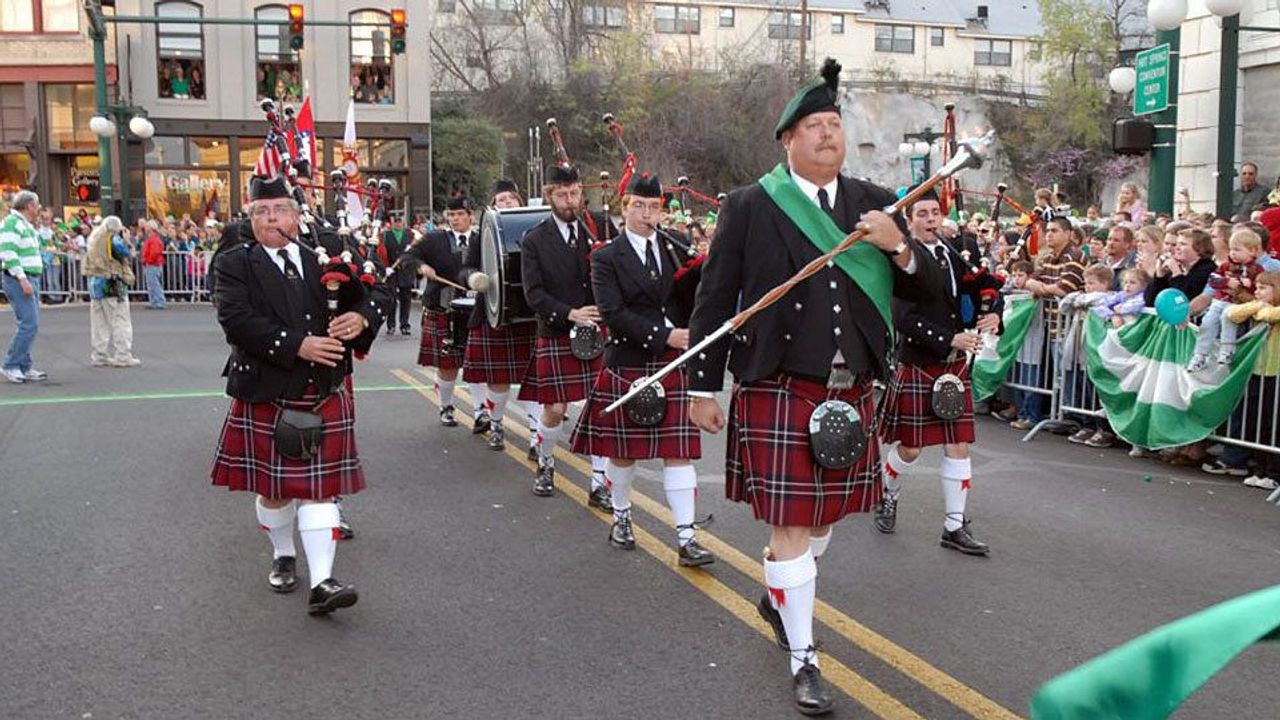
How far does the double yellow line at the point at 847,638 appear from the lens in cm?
378

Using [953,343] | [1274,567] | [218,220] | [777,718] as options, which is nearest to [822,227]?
[777,718]

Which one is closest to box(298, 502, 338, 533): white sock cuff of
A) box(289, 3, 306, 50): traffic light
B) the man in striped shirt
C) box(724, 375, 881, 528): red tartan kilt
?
box(724, 375, 881, 528): red tartan kilt

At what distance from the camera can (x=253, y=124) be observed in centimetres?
3030

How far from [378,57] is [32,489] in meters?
25.4

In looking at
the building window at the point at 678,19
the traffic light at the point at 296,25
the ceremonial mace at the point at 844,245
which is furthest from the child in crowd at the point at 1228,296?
the building window at the point at 678,19

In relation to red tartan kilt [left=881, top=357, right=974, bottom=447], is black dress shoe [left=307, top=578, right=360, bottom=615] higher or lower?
lower

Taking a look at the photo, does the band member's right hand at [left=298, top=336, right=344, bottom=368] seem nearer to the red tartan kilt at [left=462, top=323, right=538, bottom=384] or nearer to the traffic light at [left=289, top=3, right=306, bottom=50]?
the red tartan kilt at [left=462, top=323, right=538, bottom=384]

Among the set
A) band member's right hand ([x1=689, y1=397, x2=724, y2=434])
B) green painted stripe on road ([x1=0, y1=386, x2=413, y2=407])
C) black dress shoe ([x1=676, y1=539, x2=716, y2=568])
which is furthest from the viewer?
green painted stripe on road ([x1=0, y1=386, x2=413, y2=407])

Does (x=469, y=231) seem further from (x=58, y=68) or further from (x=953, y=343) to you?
(x=58, y=68)

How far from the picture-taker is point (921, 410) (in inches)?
225

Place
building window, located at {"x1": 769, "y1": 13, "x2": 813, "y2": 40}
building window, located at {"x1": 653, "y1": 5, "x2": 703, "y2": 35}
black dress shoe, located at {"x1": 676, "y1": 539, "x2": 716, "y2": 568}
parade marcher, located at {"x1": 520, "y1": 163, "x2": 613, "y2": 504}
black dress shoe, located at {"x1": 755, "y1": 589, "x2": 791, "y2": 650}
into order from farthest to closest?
1. building window, located at {"x1": 769, "y1": 13, "x2": 813, "y2": 40}
2. building window, located at {"x1": 653, "y1": 5, "x2": 703, "y2": 35}
3. parade marcher, located at {"x1": 520, "y1": 163, "x2": 613, "y2": 504}
4. black dress shoe, located at {"x1": 676, "y1": 539, "x2": 716, "y2": 568}
5. black dress shoe, located at {"x1": 755, "y1": 589, "x2": 791, "y2": 650}

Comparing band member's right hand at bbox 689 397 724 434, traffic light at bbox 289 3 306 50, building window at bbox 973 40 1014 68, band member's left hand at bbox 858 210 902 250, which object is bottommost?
band member's right hand at bbox 689 397 724 434

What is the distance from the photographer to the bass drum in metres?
7.57

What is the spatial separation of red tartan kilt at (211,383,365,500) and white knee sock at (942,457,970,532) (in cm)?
269
